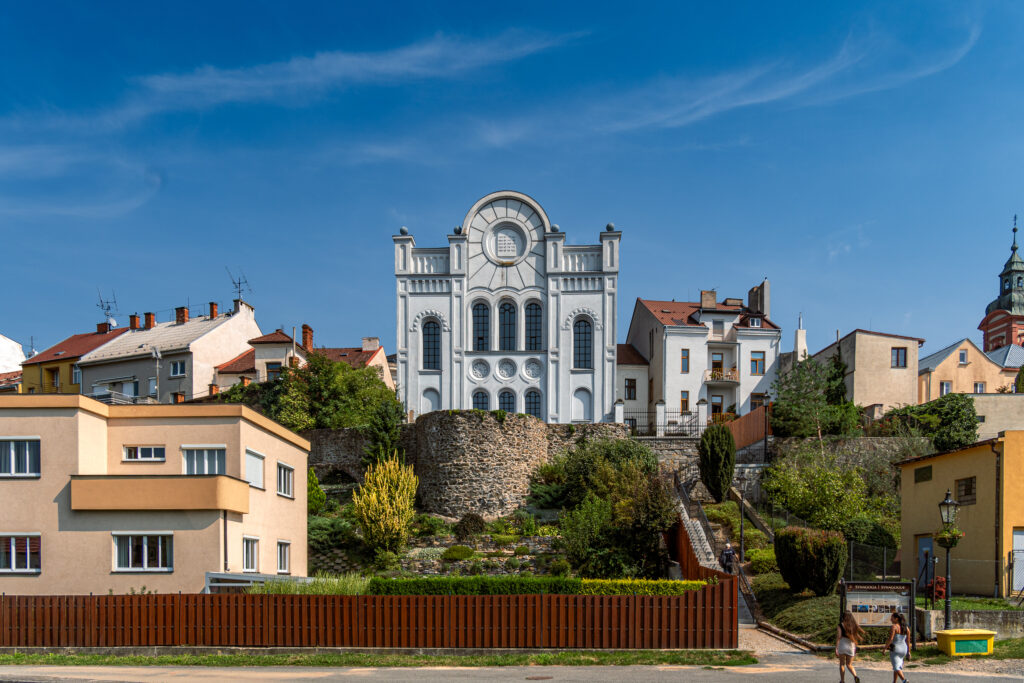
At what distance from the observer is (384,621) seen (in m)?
20.0

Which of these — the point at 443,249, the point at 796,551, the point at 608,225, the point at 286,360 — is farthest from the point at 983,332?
the point at 796,551

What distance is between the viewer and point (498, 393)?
5125cm

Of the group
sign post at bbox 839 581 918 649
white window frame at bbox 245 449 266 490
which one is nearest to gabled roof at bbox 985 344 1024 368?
sign post at bbox 839 581 918 649

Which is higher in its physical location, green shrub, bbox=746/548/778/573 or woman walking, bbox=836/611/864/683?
woman walking, bbox=836/611/864/683

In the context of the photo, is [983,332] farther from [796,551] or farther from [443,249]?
[796,551]

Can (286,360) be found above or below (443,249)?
below

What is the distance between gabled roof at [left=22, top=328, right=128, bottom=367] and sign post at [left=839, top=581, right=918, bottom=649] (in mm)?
52610

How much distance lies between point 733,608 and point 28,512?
18253 mm

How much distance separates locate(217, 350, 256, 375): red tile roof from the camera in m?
55.0

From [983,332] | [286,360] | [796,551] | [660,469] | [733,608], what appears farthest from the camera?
[983,332]

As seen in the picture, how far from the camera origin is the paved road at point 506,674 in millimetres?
16734

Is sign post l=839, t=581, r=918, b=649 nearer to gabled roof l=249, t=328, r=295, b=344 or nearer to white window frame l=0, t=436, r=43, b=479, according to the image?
white window frame l=0, t=436, r=43, b=479

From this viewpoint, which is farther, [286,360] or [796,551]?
[286,360]

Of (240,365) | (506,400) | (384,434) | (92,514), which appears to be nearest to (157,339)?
(240,365)
